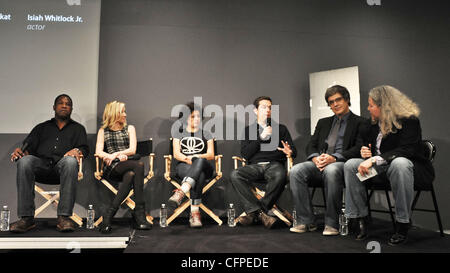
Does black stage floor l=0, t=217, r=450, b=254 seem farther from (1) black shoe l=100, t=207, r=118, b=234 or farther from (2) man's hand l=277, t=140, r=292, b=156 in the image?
(2) man's hand l=277, t=140, r=292, b=156

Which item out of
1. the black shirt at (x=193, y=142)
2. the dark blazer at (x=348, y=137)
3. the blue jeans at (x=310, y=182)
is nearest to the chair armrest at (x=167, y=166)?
the black shirt at (x=193, y=142)

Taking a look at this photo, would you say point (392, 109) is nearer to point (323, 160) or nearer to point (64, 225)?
point (323, 160)

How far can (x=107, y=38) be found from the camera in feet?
14.3

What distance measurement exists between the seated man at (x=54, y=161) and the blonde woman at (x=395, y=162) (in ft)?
7.75

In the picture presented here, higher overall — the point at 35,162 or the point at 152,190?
the point at 35,162

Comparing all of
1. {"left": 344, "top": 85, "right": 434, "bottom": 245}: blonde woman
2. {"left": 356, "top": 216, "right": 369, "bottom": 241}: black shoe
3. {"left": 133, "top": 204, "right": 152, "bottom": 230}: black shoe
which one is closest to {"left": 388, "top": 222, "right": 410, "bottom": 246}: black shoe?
{"left": 344, "top": 85, "right": 434, "bottom": 245}: blonde woman

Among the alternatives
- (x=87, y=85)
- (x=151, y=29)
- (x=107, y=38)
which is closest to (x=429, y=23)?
(x=151, y=29)

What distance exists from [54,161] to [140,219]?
3.30 feet

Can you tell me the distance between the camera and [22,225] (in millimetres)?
3027

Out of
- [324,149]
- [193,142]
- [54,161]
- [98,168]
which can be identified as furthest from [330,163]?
[54,161]

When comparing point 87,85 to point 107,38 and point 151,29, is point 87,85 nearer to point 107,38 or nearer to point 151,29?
point 107,38

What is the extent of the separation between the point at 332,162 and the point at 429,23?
2.86 meters

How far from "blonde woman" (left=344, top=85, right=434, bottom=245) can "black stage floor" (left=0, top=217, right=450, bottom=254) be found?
0.69ft
